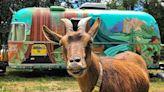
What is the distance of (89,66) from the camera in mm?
4773

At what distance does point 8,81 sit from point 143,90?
9.85 m

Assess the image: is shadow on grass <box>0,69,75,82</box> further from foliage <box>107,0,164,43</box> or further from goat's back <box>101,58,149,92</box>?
foliage <box>107,0,164,43</box>

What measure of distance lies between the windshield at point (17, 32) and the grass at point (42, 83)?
5.66 ft

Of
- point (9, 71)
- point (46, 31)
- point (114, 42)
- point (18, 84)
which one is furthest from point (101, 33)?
point (46, 31)

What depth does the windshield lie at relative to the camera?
15.9 m

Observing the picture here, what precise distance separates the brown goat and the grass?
696 centimetres

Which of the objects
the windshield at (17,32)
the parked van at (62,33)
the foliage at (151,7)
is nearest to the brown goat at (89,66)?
the parked van at (62,33)

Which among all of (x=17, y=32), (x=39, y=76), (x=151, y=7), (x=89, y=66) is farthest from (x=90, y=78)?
(x=151, y=7)

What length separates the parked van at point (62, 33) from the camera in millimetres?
15844

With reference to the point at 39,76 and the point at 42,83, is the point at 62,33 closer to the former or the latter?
the point at 42,83

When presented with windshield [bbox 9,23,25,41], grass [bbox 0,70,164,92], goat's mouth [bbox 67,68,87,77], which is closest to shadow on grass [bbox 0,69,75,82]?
grass [bbox 0,70,164,92]

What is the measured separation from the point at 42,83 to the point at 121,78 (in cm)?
939

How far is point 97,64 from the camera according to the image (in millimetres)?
4996

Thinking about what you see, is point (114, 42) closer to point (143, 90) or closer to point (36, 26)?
point (36, 26)
